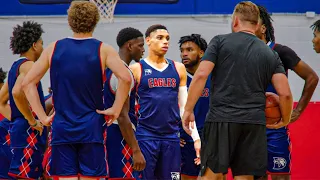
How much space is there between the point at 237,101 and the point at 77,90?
55.8 inches

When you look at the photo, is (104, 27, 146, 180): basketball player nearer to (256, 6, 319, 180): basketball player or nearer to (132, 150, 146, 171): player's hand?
(132, 150, 146, 171): player's hand

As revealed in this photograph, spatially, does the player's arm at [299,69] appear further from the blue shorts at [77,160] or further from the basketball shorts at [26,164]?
the basketball shorts at [26,164]

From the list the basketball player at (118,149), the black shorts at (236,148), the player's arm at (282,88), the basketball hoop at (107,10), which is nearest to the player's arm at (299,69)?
the player's arm at (282,88)

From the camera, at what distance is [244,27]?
6.19m

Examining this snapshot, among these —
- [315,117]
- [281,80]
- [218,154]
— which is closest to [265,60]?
[281,80]

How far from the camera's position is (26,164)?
750 centimetres

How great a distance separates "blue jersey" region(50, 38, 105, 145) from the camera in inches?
232

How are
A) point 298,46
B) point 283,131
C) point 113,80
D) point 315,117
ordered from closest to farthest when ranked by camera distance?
point 113,80
point 283,131
point 315,117
point 298,46

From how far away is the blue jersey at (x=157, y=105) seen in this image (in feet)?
24.7

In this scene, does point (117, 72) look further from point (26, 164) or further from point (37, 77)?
point (26, 164)

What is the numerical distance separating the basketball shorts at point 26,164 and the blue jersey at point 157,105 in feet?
3.84

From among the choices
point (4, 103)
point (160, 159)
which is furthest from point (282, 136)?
point (4, 103)

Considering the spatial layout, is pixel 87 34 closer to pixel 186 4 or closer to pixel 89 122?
pixel 89 122

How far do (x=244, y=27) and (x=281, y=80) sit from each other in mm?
591
